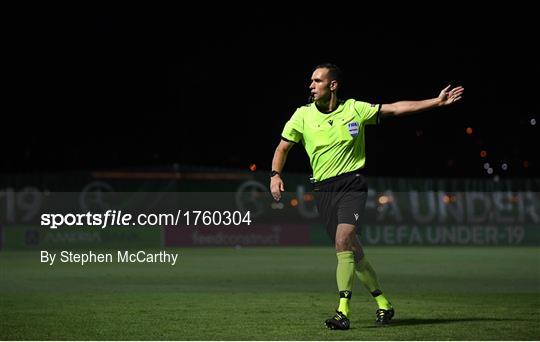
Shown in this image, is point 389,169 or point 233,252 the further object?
point 389,169

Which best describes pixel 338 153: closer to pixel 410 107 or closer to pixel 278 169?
pixel 278 169

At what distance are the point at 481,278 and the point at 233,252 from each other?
1268 centimetres

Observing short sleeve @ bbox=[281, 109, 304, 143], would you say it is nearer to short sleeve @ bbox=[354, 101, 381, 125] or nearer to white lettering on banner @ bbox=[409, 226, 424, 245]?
short sleeve @ bbox=[354, 101, 381, 125]

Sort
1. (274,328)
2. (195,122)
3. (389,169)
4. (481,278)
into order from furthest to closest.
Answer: (389,169)
(195,122)
(481,278)
(274,328)

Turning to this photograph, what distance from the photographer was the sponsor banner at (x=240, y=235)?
3459 centimetres

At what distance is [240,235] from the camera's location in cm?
3566

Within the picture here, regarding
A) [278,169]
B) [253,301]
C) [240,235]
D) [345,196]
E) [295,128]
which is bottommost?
[253,301]

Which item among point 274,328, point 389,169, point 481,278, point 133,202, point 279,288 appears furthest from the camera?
point 389,169

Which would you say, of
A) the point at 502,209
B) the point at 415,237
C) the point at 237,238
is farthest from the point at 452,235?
the point at 237,238

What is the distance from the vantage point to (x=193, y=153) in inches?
2410

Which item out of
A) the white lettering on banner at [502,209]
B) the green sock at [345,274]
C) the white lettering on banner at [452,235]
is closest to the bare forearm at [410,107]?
the green sock at [345,274]

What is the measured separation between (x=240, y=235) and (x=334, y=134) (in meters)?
25.4

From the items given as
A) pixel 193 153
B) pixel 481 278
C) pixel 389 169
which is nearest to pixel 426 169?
pixel 389 169

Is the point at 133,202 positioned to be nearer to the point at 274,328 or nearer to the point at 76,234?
the point at 76,234
